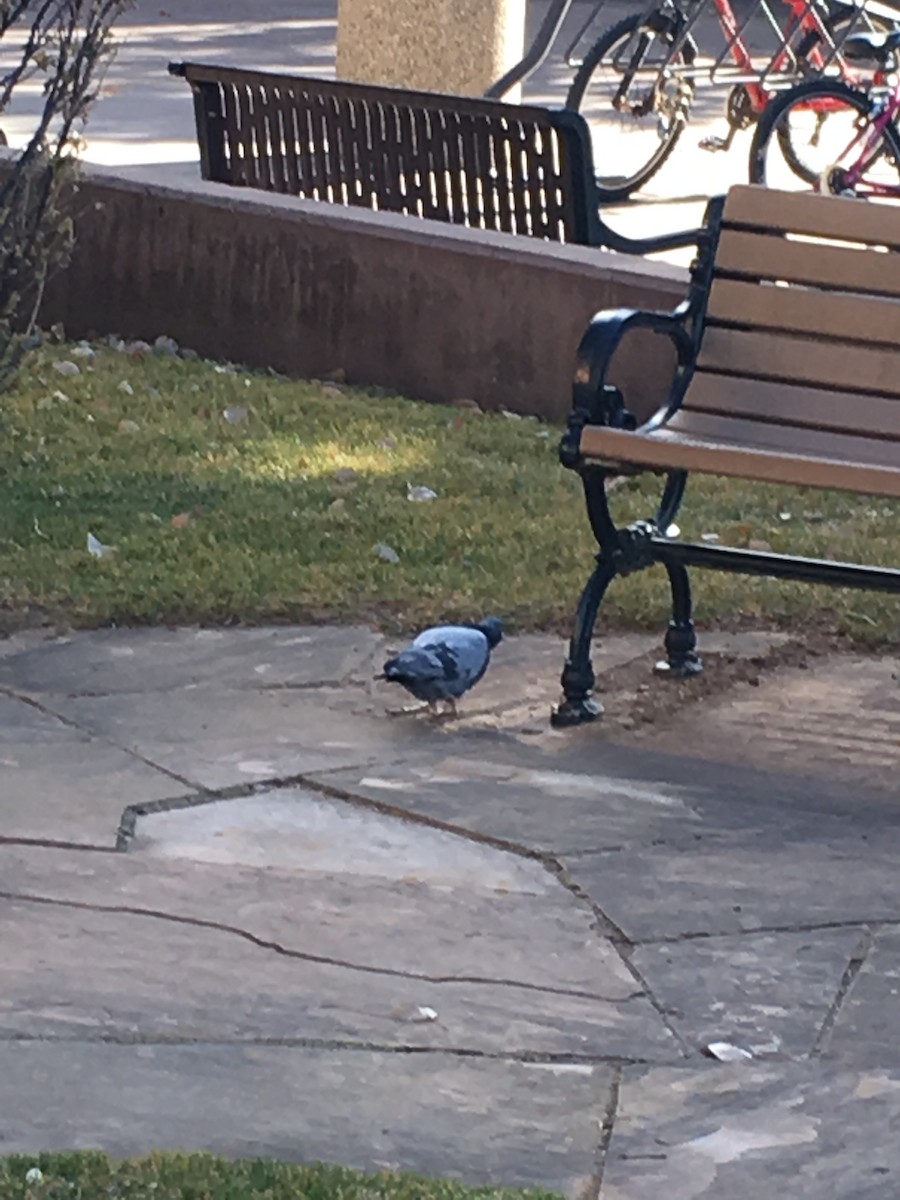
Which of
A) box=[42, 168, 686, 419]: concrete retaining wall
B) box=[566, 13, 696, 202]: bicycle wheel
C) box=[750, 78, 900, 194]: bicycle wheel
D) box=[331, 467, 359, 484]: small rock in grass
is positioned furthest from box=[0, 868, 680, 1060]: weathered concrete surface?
box=[566, 13, 696, 202]: bicycle wheel

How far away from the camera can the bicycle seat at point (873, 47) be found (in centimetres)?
1216

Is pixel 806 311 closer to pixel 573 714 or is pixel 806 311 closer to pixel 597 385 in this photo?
pixel 597 385

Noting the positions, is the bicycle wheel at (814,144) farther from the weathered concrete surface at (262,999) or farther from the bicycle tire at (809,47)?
the weathered concrete surface at (262,999)

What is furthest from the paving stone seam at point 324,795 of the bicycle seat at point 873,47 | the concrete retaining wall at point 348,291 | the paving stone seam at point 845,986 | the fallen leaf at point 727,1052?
the bicycle seat at point 873,47

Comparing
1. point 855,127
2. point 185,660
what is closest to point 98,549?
point 185,660

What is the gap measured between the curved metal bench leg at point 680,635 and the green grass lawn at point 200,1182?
87.2 inches

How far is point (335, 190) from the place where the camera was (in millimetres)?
8180

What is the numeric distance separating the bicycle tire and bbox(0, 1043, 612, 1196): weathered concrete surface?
947cm

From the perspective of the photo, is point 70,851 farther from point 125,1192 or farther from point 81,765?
point 125,1192

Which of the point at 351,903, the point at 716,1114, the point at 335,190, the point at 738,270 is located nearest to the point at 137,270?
the point at 335,190

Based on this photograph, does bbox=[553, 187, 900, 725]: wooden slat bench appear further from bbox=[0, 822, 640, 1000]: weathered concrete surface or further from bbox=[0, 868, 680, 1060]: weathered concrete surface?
bbox=[0, 868, 680, 1060]: weathered concrete surface

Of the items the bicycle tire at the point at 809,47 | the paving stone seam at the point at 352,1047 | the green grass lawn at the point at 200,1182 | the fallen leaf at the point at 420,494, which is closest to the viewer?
the green grass lawn at the point at 200,1182

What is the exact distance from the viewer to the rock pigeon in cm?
427

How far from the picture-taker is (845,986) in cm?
332
